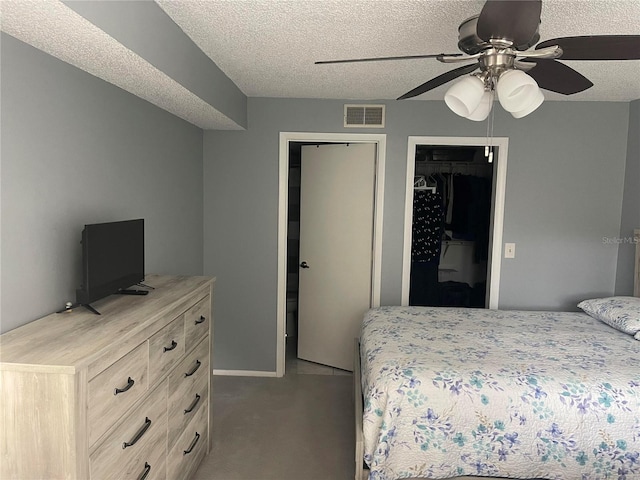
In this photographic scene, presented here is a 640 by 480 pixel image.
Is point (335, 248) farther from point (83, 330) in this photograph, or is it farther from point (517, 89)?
point (83, 330)

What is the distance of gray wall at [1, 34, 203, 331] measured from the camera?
1.45 metres

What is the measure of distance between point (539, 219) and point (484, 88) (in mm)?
2167

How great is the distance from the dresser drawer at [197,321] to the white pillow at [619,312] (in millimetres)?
2531

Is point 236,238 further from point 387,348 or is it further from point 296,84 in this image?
point 387,348

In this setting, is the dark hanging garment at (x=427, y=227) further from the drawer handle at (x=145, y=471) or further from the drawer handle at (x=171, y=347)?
the drawer handle at (x=145, y=471)

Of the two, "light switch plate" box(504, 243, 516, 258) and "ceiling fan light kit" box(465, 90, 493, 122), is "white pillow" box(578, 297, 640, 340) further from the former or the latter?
"ceiling fan light kit" box(465, 90, 493, 122)

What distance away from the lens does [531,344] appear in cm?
241

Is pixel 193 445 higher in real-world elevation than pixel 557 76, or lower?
lower

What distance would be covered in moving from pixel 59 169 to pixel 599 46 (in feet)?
6.81

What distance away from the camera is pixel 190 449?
2195 millimetres

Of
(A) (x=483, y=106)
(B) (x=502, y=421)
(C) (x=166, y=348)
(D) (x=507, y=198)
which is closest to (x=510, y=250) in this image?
(D) (x=507, y=198)

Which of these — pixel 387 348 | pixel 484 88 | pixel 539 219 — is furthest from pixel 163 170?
pixel 539 219

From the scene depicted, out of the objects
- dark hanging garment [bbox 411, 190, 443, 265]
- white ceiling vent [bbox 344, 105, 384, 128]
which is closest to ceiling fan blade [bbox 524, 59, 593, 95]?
white ceiling vent [bbox 344, 105, 384, 128]

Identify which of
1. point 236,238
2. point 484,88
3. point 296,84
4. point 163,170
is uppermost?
point 296,84
